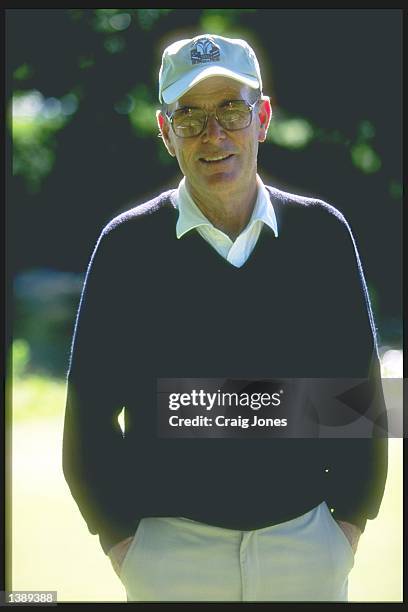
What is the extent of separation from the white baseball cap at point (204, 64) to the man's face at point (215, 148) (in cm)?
3

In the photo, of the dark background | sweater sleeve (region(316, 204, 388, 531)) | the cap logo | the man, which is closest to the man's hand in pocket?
the man

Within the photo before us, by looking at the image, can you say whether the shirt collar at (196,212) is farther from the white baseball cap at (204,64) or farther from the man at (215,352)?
the white baseball cap at (204,64)

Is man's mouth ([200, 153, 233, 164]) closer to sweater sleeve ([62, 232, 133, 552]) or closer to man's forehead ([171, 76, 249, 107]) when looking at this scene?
man's forehead ([171, 76, 249, 107])

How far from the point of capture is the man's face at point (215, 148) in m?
2.07

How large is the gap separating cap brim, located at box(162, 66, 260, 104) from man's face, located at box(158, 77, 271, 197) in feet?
0.07

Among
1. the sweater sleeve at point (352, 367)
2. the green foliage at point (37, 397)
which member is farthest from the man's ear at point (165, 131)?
the green foliage at point (37, 397)

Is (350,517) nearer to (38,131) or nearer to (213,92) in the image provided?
(213,92)

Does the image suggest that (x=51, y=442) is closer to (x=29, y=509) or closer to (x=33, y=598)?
(x=29, y=509)

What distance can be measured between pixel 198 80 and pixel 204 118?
102 millimetres

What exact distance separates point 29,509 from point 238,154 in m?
2.45

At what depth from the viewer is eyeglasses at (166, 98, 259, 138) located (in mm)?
2092

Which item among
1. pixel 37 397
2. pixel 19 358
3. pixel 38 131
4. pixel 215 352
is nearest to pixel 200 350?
pixel 215 352

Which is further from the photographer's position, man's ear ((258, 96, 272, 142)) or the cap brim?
man's ear ((258, 96, 272, 142))

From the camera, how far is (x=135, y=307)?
2033mm
